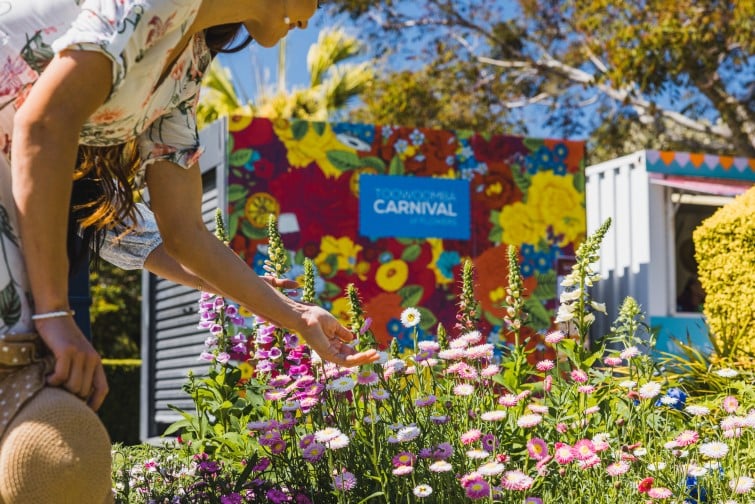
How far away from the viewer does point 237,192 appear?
773cm

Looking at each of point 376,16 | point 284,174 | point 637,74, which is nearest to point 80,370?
point 284,174

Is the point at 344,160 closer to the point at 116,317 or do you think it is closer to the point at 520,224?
the point at 520,224

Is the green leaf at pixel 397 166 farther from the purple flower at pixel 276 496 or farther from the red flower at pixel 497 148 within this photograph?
the purple flower at pixel 276 496

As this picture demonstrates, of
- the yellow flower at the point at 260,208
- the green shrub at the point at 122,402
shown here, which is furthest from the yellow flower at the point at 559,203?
the green shrub at the point at 122,402

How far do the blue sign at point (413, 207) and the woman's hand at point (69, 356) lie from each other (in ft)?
22.2

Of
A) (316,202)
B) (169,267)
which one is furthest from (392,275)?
(169,267)

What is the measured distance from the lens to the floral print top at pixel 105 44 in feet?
4.43

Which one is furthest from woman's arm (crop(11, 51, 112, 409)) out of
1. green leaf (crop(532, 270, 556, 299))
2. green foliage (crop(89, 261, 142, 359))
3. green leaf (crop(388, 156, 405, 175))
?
Answer: green foliage (crop(89, 261, 142, 359))

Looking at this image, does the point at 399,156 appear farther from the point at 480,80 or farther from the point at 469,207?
the point at 480,80

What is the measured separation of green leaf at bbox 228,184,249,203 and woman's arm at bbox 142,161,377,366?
229 inches

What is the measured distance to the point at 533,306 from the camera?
8562mm

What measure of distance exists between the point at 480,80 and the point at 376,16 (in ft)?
7.89

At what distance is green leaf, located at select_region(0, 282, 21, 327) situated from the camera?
1.33 metres

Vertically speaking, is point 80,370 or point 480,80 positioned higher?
point 480,80
